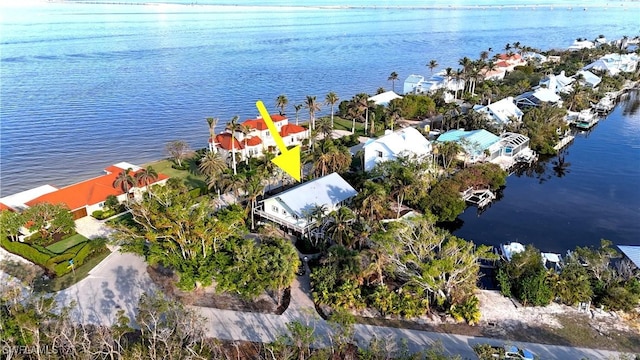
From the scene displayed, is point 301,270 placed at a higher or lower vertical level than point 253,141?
lower

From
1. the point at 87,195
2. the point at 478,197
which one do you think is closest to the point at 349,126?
the point at 478,197

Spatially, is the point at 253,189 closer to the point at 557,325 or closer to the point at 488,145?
the point at 557,325

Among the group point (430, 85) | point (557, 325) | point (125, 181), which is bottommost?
point (557, 325)

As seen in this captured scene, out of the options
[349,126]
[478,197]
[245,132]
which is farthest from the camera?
[349,126]

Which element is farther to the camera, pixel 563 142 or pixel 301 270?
pixel 563 142

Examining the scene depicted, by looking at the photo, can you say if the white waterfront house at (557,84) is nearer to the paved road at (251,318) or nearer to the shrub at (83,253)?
the paved road at (251,318)

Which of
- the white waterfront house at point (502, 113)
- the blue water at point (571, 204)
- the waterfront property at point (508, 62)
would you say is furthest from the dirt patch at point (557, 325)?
the waterfront property at point (508, 62)
